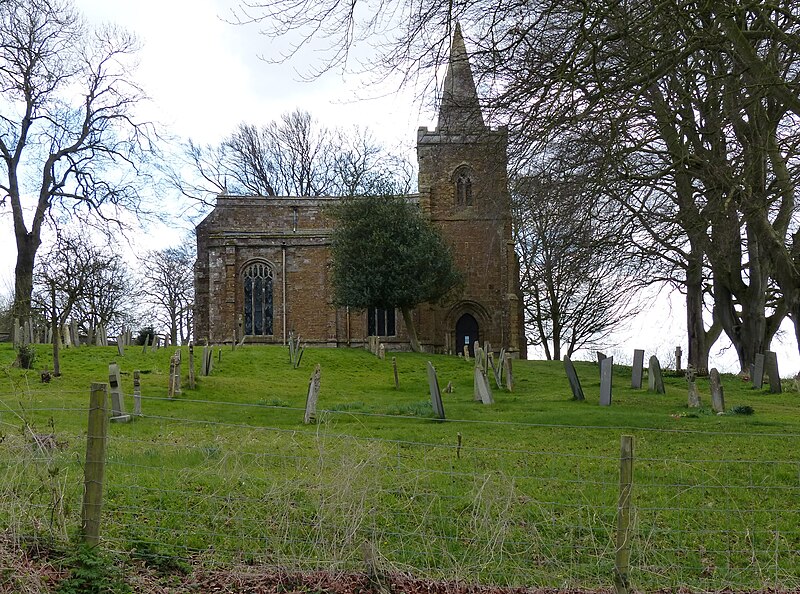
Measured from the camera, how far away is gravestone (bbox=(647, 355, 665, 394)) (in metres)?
19.1

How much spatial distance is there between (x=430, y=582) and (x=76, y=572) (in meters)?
2.27

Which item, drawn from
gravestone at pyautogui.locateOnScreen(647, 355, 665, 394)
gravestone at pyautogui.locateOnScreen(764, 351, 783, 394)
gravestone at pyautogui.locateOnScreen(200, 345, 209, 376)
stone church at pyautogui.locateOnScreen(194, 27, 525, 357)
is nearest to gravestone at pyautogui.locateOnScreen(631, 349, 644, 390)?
gravestone at pyautogui.locateOnScreen(647, 355, 665, 394)

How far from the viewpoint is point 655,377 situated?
1938cm

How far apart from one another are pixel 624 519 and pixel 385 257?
95.1 feet

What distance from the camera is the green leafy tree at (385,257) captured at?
33.5 m

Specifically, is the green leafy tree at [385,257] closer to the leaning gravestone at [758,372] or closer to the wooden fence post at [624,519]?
the leaning gravestone at [758,372]

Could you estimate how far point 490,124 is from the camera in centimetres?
995

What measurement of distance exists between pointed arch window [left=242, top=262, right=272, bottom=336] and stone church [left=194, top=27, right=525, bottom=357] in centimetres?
5

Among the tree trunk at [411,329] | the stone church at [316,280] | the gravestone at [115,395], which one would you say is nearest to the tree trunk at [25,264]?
the stone church at [316,280]

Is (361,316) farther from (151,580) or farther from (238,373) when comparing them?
(151,580)

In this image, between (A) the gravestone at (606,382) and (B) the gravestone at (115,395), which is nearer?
(B) the gravestone at (115,395)

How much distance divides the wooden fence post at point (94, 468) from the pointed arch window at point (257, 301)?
33.7m

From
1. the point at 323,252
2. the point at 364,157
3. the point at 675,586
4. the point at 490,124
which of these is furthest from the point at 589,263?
the point at 364,157

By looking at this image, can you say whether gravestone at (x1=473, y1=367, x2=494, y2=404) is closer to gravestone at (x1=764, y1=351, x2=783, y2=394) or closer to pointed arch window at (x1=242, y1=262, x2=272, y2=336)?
gravestone at (x1=764, y1=351, x2=783, y2=394)
